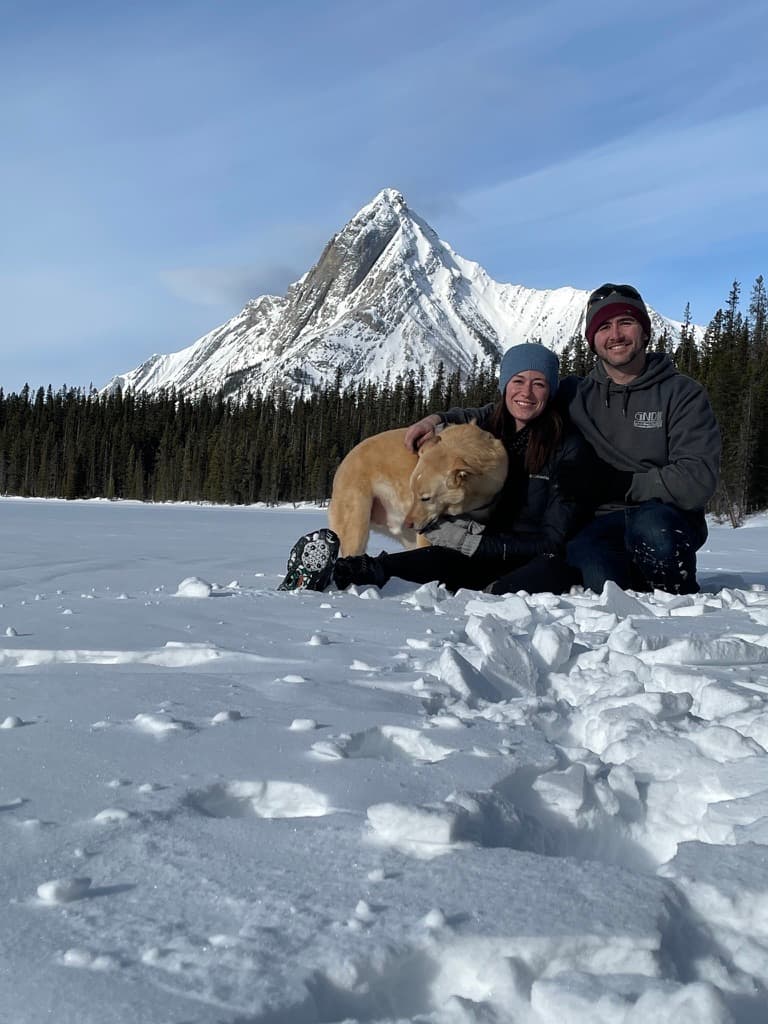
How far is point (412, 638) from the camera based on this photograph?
10.6 feet

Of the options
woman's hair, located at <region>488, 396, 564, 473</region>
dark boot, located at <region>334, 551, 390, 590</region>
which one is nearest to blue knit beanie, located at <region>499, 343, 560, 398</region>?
woman's hair, located at <region>488, 396, 564, 473</region>

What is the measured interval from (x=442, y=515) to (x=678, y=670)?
326 cm

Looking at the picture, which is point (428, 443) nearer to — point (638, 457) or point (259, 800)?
point (638, 457)

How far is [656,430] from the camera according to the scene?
5.37m

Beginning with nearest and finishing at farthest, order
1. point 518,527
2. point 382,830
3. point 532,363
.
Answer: point 382,830 < point 532,363 < point 518,527

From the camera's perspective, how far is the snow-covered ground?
0.92 meters

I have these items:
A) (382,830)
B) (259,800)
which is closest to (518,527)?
(259,800)

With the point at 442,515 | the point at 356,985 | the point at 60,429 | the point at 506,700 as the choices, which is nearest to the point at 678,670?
the point at 506,700

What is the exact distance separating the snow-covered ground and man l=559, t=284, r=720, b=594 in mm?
2121

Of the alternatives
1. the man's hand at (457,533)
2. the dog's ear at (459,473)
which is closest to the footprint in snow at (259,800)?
the man's hand at (457,533)

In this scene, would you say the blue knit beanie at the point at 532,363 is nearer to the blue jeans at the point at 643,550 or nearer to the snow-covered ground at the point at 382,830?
the blue jeans at the point at 643,550

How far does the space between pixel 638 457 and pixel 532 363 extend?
3.41 ft

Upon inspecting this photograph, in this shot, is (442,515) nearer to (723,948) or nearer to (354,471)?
(354,471)

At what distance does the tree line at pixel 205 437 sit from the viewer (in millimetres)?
76000
